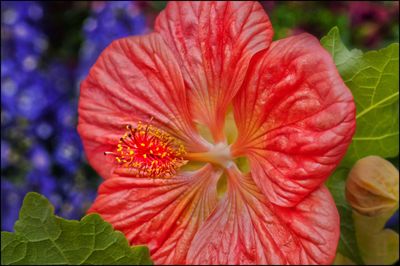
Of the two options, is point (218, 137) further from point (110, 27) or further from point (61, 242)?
point (110, 27)

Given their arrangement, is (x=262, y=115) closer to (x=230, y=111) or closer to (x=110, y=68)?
(x=230, y=111)

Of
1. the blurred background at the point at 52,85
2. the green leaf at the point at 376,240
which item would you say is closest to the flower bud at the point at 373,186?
the green leaf at the point at 376,240

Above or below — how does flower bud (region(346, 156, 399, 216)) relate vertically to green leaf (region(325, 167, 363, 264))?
above

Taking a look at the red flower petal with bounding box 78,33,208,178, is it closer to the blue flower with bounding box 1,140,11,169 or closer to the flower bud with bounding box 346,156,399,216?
the flower bud with bounding box 346,156,399,216

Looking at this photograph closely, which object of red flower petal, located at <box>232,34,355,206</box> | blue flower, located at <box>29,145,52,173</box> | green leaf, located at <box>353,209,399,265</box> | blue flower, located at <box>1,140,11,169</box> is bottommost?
blue flower, located at <box>29,145,52,173</box>

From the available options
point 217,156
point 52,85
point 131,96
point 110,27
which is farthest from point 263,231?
point 52,85

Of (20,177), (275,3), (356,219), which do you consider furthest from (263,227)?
(20,177)

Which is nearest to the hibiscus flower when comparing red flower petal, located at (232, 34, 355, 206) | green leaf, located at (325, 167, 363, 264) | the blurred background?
red flower petal, located at (232, 34, 355, 206)
